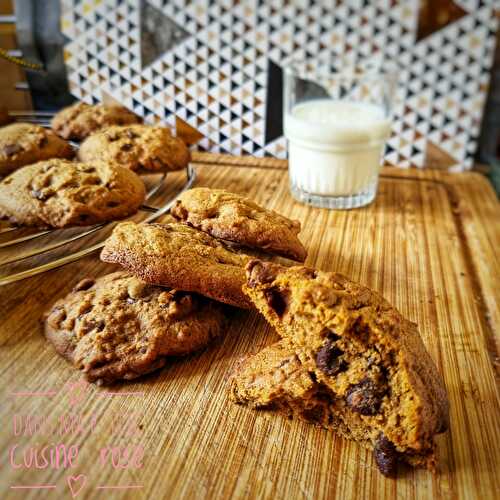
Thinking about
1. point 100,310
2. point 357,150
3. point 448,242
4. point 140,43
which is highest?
point 140,43

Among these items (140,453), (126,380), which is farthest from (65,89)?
(140,453)

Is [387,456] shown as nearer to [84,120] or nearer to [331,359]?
[331,359]

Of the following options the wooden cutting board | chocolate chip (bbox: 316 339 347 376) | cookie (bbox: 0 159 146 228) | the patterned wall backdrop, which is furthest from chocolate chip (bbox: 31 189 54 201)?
the patterned wall backdrop

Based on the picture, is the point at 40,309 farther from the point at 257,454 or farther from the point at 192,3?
the point at 192,3

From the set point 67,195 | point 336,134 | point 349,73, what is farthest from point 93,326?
point 349,73

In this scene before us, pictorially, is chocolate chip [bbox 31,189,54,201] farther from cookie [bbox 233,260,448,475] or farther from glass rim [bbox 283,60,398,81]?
glass rim [bbox 283,60,398,81]

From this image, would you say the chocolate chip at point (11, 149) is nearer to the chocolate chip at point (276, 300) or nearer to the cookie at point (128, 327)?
the cookie at point (128, 327)

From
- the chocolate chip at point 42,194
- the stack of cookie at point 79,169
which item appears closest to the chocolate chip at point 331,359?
the stack of cookie at point 79,169
